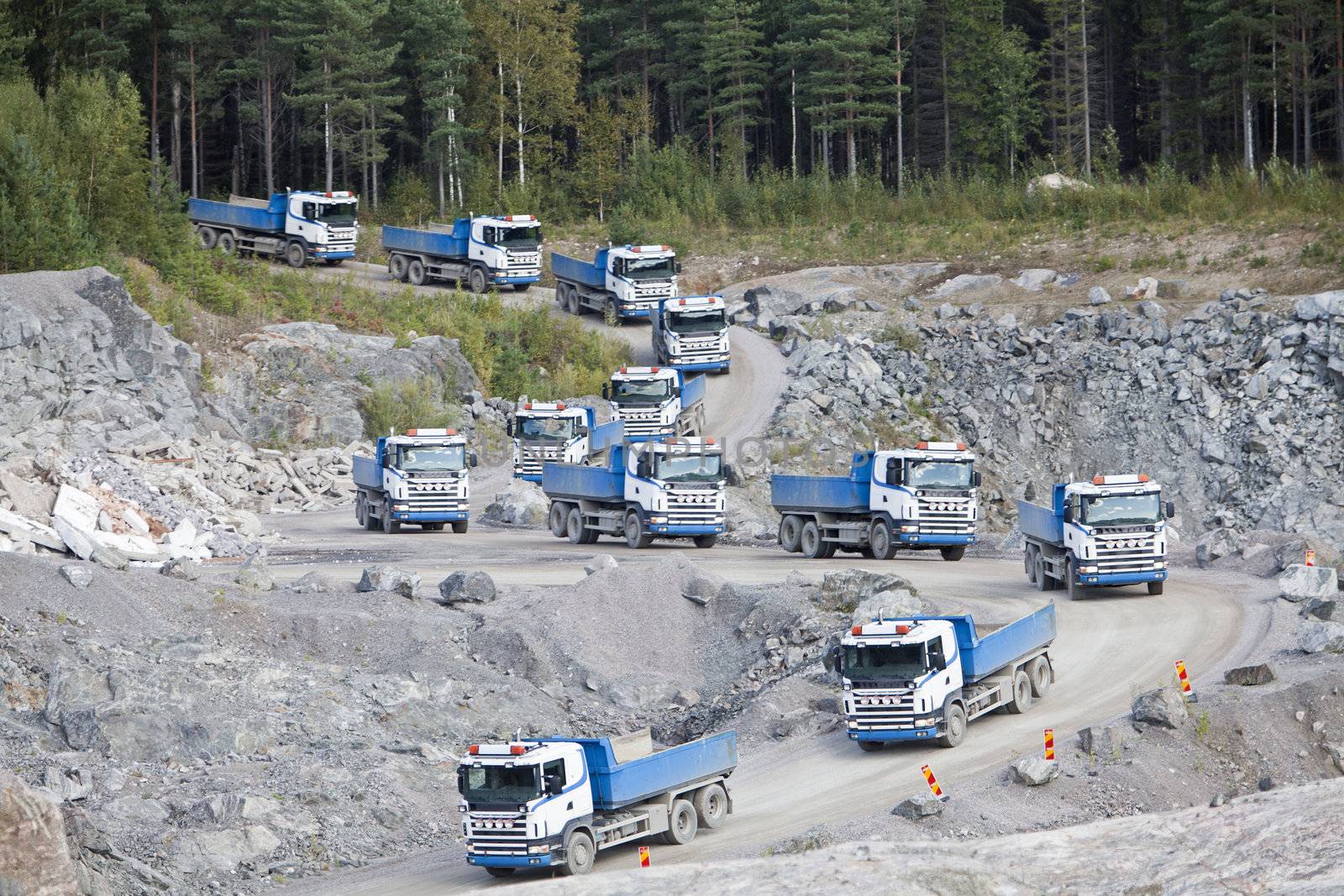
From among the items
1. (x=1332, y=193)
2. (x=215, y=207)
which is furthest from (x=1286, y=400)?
(x=215, y=207)

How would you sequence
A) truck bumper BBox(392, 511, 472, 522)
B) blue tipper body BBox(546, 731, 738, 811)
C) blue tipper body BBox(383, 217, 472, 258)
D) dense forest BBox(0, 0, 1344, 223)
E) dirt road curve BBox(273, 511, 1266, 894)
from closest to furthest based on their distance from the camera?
1. blue tipper body BBox(546, 731, 738, 811)
2. dirt road curve BBox(273, 511, 1266, 894)
3. truck bumper BBox(392, 511, 472, 522)
4. blue tipper body BBox(383, 217, 472, 258)
5. dense forest BBox(0, 0, 1344, 223)

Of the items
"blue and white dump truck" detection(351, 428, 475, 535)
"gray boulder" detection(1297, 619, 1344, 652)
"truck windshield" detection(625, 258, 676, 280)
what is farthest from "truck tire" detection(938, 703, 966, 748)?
"truck windshield" detection(625, 258, 676, 280)

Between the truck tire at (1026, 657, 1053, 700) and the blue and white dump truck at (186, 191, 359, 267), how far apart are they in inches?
1825

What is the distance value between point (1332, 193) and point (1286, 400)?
1535 cm

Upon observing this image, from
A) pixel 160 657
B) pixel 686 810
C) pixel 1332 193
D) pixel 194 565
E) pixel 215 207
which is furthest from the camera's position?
pixel 215 207

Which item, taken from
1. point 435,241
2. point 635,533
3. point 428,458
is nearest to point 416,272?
point 435,241

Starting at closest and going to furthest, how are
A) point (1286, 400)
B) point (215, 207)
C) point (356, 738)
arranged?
point (356, 738) → point (1286, 400) → point (215, 207)

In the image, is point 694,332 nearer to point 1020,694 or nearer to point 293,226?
point 293,226

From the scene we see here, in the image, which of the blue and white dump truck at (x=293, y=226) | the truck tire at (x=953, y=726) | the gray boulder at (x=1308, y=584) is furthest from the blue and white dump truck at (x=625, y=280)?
the truck tire at (x=953, y=726)

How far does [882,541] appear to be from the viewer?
39.6m

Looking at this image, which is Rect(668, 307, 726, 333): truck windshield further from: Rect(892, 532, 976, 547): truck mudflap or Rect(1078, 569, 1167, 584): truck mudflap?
Rect(1078, 569, 1167, 584): truck mudflap

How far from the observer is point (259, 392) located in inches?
2260

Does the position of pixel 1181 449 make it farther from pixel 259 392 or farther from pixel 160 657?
pixel 160 657

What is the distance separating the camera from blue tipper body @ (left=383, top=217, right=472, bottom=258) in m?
67.8
